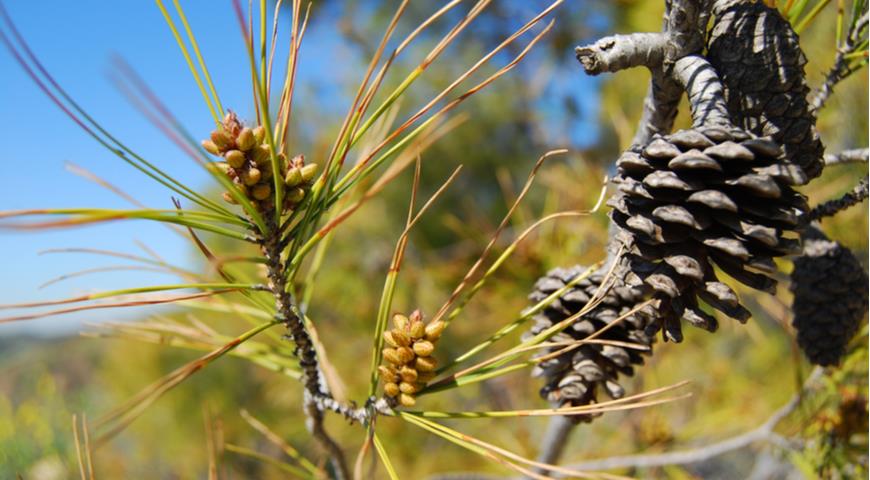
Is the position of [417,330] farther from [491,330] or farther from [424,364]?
[491,330]

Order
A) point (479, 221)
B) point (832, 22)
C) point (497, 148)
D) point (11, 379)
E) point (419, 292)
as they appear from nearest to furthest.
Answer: point (832, 22) → point (479, 221) → point (419, 292) → point (497, 148) → point (11, 379)

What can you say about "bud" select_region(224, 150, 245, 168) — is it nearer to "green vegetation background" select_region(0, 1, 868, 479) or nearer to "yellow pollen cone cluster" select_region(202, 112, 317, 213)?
"yellow pollen cone cluster" select_region(202, 112, 317, 213)

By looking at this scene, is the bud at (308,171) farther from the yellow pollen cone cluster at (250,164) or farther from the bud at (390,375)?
the bud at (390,375)

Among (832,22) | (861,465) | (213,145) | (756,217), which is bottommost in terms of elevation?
(861,465)

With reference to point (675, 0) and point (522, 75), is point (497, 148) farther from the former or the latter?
point (675, 0)

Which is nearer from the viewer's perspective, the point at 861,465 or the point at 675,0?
the point at 675,0

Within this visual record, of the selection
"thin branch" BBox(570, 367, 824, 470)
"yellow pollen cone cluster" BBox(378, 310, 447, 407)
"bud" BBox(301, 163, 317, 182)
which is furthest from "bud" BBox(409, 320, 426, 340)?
"thin branch" BBox(570, 367, 824, 470)

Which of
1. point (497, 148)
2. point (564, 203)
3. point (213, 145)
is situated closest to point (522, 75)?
point (497, 148)

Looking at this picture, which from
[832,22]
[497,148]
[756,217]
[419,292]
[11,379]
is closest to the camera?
[756,217]

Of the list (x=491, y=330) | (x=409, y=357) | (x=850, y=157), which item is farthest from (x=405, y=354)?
(x=491, y=330)
